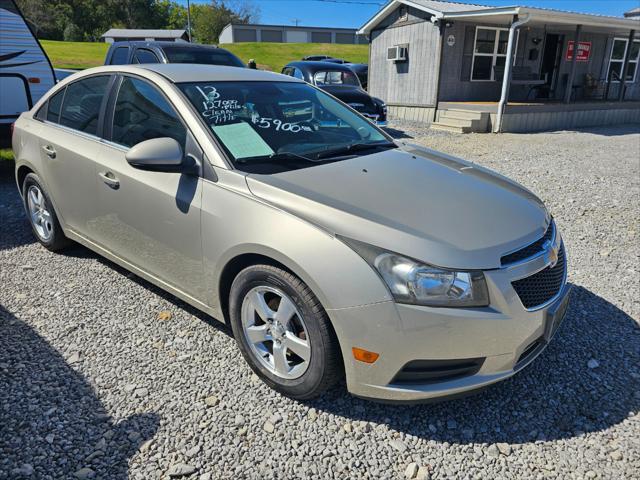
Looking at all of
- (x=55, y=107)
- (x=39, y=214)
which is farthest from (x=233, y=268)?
(x=39, y=214)

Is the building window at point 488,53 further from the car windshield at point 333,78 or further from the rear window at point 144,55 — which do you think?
the rear window at point 144,55

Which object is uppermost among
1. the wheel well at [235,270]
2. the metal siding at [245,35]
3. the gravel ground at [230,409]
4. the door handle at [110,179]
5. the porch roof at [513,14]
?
the metal siding at [245,35]

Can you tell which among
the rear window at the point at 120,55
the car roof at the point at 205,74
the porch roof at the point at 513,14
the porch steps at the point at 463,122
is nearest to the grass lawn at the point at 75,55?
the porch roof at the point at 513,14

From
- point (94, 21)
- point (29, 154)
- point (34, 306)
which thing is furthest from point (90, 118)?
point (94, 21)

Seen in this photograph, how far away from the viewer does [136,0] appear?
6956cm

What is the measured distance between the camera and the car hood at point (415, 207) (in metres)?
2.25

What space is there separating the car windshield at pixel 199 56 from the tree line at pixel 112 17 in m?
57.0

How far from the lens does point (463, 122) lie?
44.8 feet

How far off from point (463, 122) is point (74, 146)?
1182 centimetres

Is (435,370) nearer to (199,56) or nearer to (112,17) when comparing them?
(199,56)

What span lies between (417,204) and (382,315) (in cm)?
71

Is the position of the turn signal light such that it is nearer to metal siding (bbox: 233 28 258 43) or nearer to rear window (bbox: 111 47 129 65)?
rear window (bbox: 111 47 129 65)

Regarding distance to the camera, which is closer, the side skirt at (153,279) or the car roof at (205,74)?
the side skirt at (153,279)

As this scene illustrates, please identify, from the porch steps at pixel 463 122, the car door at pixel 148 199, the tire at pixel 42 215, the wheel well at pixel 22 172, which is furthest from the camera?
the porch steps at pixel 463 122
